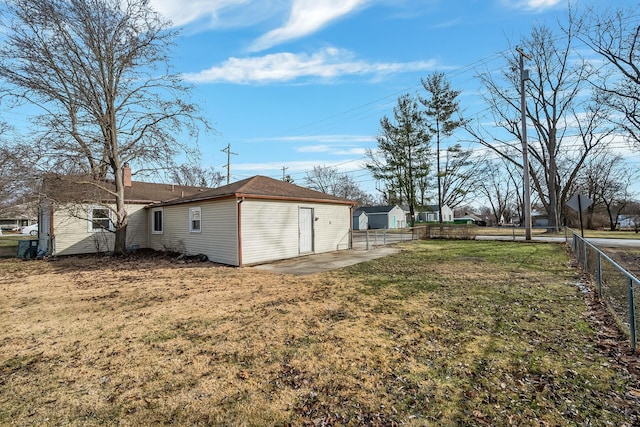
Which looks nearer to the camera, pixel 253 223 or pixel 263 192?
pixel 253 223

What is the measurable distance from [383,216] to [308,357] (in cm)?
4099

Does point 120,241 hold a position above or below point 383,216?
below

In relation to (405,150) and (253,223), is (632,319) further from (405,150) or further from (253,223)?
(405,150)

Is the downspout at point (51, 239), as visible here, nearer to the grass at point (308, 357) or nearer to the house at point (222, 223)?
the house at point (222, 223)

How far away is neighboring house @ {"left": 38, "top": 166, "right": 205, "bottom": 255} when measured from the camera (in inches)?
492

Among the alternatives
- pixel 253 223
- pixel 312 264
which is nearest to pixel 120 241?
pixel 253 223

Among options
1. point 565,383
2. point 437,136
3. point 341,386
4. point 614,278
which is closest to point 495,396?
point 565,383

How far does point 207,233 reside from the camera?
11.9 meters

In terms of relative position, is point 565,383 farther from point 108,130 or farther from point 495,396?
point 108,130

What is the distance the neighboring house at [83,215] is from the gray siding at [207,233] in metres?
1.91

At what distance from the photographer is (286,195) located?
12109 mm

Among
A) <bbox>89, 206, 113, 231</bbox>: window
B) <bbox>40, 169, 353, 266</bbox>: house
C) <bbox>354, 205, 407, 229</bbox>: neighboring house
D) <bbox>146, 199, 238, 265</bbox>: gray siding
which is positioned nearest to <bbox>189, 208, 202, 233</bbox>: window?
<bbox>40, 169, 353, 266</bbox>: house

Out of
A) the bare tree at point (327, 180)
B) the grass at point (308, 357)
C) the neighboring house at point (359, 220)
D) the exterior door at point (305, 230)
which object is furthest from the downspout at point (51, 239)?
the bare tree at point (327, 180)

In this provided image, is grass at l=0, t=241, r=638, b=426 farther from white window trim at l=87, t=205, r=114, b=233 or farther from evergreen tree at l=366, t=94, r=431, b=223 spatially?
evergreen tree at l=366, t=94, r=431, b=223
